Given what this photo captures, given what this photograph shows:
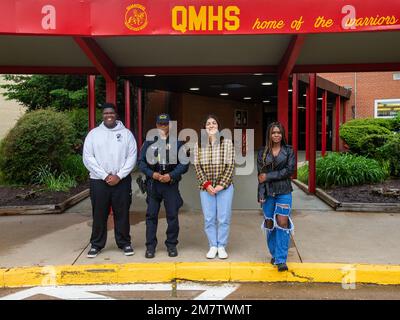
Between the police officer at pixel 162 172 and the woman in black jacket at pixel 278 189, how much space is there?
3.43 feet

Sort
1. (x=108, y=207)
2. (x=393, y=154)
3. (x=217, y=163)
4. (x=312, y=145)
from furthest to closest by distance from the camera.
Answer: (x=393, y=154) < (x=312, y=145) < (x=108, y=207) < (x=217, y=163)

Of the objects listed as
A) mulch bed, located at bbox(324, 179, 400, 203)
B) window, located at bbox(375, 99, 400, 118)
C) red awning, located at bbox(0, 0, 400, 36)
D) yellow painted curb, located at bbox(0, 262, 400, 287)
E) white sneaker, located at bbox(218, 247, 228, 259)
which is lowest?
yellow painted curb, located at bbox(0, 262, 400, 287)

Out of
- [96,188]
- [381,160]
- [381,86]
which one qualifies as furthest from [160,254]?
[381,86]

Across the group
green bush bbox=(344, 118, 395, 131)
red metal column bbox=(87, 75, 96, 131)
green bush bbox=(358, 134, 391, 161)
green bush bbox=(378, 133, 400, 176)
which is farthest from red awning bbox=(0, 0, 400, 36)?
green bush bbox=(344, 118, 395, 131)

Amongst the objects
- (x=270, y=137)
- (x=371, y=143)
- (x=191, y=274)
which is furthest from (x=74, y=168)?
(x=371, y=143)

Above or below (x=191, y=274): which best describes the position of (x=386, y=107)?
above

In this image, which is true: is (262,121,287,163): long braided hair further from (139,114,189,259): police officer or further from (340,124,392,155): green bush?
(340,124,392,155): green bush

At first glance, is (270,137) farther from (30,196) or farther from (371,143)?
(371,143)

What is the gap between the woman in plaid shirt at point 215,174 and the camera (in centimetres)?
526

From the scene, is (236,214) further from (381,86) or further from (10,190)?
(381,86)

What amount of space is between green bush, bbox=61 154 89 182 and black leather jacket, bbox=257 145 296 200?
7474mm

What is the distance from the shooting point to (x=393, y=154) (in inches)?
456

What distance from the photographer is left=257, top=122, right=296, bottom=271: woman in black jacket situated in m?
4.89

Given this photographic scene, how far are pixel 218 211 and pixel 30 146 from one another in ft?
21.2
